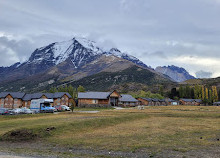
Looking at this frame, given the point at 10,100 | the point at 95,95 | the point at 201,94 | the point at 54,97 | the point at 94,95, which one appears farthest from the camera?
the point at 201,94

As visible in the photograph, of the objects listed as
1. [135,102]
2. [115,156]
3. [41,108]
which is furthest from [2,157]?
[135,102]

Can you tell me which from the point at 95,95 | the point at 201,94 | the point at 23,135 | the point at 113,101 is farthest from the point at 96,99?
the point at 201,94

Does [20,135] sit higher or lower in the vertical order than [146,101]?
lower

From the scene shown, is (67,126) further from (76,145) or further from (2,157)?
(2,157)

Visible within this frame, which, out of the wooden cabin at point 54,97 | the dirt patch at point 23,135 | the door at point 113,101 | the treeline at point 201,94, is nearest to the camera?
the dirt patch at point 23,135

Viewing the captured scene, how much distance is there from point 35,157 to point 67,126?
1410 centimetres

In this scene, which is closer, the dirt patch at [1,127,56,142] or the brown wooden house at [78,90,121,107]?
the dirt patch at [1,127,56,142]

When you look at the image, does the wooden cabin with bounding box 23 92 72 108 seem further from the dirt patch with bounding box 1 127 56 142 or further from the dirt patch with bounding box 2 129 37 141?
the dirt patch with bounding box 2 129 37 141

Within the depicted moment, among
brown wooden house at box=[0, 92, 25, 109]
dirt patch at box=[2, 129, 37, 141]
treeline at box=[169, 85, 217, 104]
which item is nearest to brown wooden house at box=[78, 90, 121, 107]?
brown wooden house at box=[0, 92, 25, 109]

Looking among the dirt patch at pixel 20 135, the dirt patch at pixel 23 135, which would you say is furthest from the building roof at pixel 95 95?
the dirt patch at pixel 20 135

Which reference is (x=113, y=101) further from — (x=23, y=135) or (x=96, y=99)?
(x=23, y=135)

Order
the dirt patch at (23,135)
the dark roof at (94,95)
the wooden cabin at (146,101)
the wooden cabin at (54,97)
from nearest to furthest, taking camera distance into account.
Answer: the dirt patch at (23,135) → the dark roof at (94,95) → the wooden cabin at (54,97) → the wooden cabin at (146,101)

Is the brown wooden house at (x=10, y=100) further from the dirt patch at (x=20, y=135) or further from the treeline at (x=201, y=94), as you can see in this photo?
the treeline at (x=201, y=94)

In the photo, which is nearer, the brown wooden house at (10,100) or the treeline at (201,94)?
the brown wooden house at (10,100)
